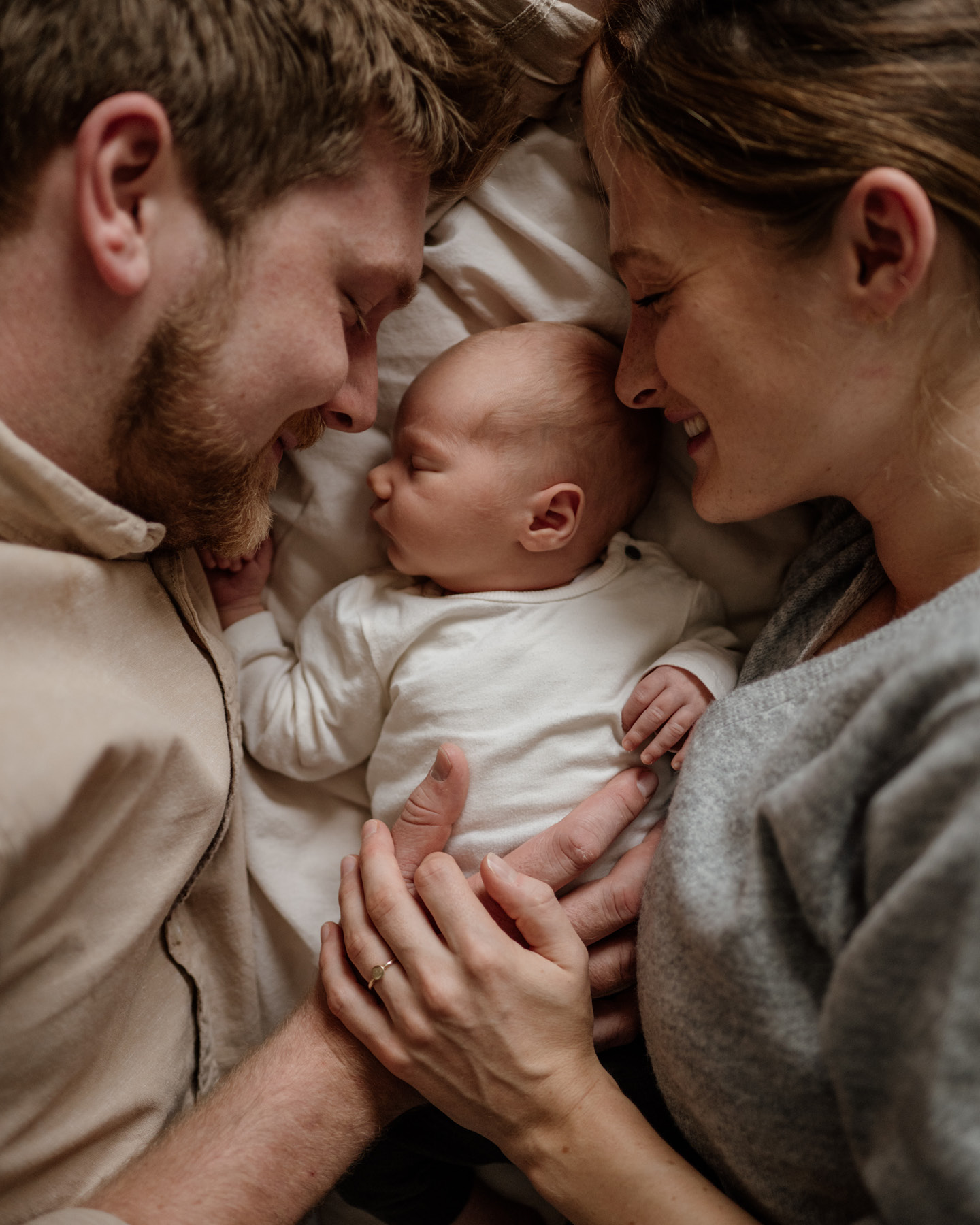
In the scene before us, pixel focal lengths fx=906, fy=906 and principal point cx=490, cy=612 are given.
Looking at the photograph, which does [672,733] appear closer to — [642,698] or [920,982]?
[642,698]

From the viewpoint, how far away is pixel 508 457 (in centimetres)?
153

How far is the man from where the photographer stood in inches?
42.8

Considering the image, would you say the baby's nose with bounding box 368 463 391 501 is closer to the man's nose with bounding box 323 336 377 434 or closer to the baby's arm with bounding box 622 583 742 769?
the man's nose with bounding box 323 336 377 434

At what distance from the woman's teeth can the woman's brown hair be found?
0.35 m

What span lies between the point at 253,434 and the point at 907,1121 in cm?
113

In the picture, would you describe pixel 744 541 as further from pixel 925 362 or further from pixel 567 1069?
pixel 567 1069

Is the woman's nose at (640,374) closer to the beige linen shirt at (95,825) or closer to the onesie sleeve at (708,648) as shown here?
the onesie sleeve at (708,648)

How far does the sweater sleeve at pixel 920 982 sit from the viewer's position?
79cm

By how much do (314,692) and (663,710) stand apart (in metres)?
0.61

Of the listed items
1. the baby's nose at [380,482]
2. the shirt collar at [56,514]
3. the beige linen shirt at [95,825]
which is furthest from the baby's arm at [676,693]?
the shirt collar at [56,514]

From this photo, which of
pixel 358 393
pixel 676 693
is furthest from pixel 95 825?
pixel 676 693

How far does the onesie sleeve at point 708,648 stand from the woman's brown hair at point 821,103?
0.65 metres

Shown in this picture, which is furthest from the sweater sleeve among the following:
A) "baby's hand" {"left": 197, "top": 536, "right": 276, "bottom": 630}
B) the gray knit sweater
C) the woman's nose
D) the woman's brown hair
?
"baby's hand" {"left": 197, "top": 536, "right": 276, "bottom": 630}

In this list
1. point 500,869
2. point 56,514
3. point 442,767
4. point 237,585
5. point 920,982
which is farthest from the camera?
point 237,585
